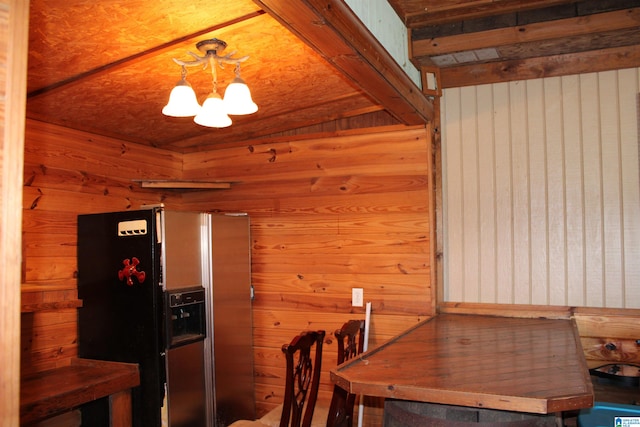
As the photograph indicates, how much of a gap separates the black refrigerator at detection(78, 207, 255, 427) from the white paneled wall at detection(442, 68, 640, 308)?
1457 millimetres

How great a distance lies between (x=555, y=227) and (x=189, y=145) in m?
2.53

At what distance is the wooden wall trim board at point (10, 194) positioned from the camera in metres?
0.81

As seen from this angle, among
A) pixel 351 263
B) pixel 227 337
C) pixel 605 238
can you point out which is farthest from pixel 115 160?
pixel 605 238

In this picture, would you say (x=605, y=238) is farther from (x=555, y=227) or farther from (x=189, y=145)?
(x=189, y=145)

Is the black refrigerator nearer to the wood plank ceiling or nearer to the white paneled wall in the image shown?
the wood plank ceiling

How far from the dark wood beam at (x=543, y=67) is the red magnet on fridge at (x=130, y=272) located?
6.96ft

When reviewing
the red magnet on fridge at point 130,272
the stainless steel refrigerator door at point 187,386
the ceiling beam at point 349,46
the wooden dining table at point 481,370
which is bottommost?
the stainless steel refrigerator door at point 187,386

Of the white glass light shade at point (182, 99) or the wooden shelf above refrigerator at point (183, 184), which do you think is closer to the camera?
the white glass light shade at point (182, 99)

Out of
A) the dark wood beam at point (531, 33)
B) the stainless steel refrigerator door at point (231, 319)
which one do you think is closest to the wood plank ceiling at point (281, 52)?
the dark wood beam at point (531, 33)

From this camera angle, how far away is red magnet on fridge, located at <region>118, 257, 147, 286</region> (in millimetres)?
2918

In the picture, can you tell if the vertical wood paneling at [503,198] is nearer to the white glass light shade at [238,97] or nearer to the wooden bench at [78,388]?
the white glass light shade at [238,97]

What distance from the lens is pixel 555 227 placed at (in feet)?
9.90

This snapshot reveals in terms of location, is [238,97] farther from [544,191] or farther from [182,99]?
[544,191]

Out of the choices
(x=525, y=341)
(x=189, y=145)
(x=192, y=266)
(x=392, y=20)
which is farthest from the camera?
(x=189, y=145)
